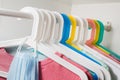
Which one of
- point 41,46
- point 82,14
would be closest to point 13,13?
point 41,46

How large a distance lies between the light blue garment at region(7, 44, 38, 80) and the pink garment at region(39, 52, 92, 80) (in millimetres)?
21

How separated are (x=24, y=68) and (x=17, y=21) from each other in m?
0.48

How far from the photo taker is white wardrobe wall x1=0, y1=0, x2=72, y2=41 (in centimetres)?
100

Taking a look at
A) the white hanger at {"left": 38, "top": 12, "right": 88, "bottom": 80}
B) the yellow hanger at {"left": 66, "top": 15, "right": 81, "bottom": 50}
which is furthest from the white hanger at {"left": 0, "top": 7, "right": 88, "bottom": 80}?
the yellow hanger at {"left": 66, "top": 15, "right": 81, "bottom": 50}

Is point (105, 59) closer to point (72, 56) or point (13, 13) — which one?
point (72, 56)

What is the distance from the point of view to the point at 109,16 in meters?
0.99

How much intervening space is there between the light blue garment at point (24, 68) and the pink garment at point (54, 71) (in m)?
0.02

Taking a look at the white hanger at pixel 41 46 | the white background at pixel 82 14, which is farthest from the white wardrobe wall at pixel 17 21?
the white hanger at pixel 41 46

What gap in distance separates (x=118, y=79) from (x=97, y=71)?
0.32ft

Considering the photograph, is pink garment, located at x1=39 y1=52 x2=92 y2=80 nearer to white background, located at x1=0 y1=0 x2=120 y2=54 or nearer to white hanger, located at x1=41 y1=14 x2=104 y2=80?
white hanger, located at x1=41 y1=14 x2=104 y2=80

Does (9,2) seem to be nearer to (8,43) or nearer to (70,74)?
(8,43)

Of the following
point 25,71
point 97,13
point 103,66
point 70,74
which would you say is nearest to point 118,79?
point 103,66

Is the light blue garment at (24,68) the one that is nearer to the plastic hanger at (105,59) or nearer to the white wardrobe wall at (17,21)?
the plastic hanger at (105,59)

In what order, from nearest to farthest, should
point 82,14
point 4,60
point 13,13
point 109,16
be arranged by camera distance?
point 13,13
point 4,60
point 109,16
point 82,14
